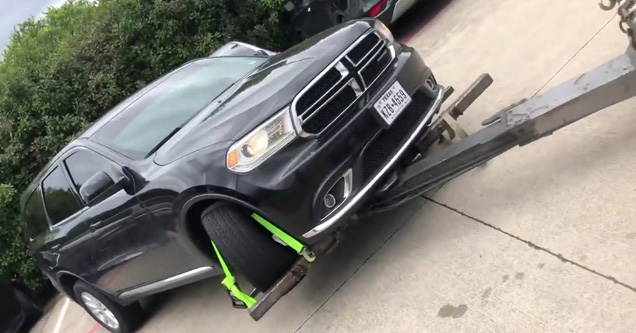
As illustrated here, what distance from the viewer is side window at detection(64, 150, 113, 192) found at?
13.8ft

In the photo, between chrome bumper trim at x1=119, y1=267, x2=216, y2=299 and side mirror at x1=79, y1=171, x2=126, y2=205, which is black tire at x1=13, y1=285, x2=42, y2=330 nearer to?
chrome bumper trim at x1=119, y1=267, x2=216, y2=299

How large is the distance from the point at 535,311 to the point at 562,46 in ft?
9.36

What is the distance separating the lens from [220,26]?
27.9 ft

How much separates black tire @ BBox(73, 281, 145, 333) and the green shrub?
2025mm

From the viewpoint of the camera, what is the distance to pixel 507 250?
345cm

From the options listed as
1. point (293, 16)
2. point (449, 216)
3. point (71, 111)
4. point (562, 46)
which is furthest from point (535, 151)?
point (71, 111)

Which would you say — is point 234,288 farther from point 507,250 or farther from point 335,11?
point 335,11

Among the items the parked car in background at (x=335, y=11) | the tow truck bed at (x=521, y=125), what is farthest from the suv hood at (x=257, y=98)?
the parked car in background at (x=335, y=11)

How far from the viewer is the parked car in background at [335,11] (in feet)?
23.9

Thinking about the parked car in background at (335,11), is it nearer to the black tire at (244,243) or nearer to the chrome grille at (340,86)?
the chrome grille at (340,86)

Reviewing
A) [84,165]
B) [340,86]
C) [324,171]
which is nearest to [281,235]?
[324,171]

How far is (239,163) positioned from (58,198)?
6.95 feet

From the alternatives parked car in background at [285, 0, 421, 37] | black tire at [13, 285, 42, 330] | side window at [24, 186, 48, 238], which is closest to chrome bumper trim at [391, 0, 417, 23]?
parked car in background at [285, 0, 421, 37]

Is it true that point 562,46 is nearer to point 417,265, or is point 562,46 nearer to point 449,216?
point 449,216
